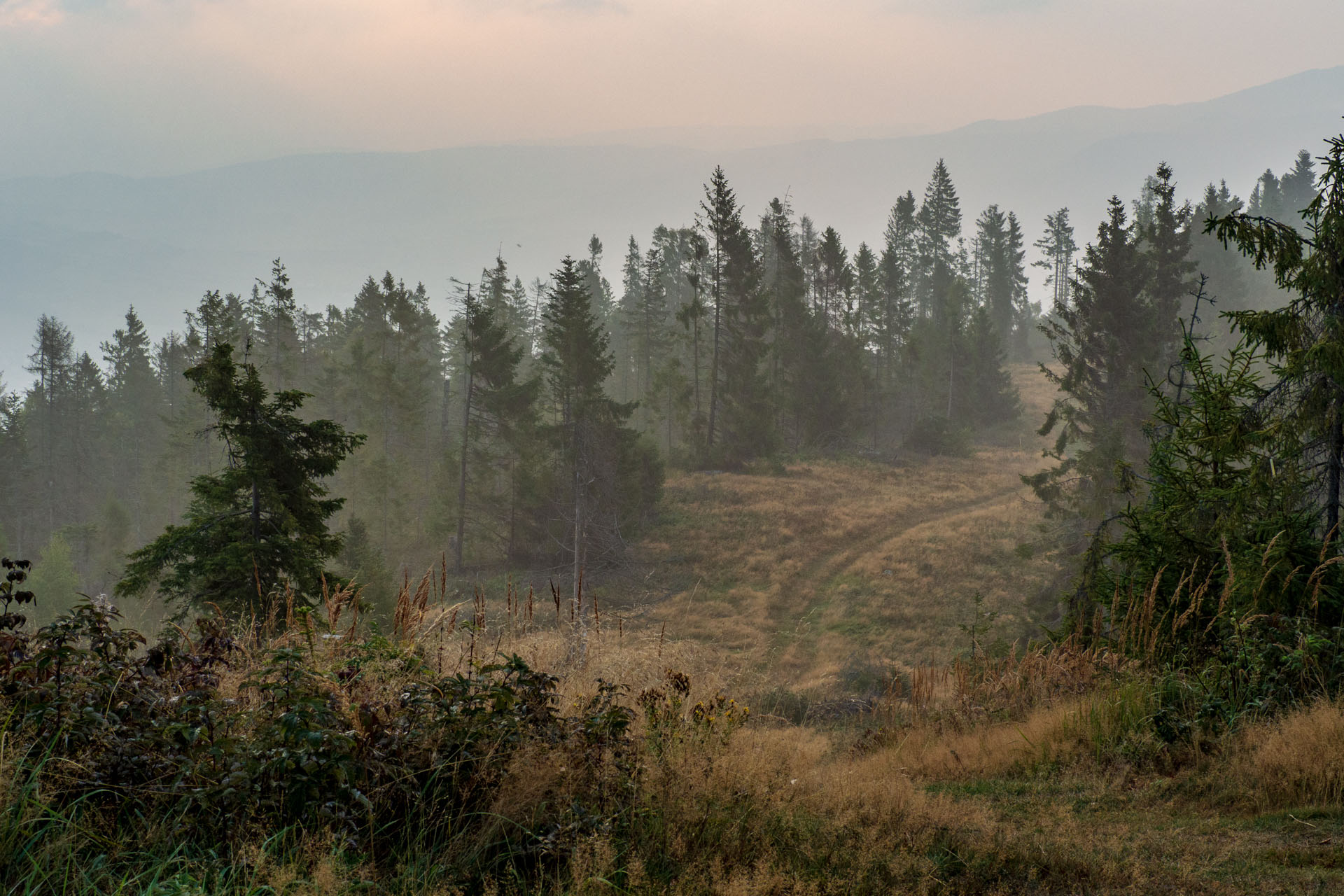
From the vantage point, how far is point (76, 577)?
4016 cm

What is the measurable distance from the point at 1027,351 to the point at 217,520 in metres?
85.6

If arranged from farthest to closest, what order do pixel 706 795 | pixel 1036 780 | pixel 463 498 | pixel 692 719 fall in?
1. pixel 463 498
2. pixel 1036 780
3. pixel 692 719
4. pixel 706 795

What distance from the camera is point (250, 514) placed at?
12961mm

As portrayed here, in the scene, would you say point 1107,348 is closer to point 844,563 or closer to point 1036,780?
point 844,563

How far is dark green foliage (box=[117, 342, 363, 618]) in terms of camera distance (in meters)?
12.2

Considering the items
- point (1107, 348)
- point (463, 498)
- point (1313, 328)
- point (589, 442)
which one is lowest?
point (463, 498)

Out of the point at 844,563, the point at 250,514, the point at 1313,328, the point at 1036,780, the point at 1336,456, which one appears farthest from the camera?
the point at 844,563

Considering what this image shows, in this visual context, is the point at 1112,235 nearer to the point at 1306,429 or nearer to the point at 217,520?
the point at 1306,429

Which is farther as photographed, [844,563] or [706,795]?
[844,563]

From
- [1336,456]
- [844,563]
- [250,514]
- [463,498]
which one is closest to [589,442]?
[463,498]

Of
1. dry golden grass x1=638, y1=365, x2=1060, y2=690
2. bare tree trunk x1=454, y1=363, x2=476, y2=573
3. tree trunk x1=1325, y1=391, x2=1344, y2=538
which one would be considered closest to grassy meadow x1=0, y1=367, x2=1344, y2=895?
tree trunk x1=1325, y1=391, x2=1344, y2=538

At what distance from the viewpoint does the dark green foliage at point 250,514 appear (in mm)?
12250

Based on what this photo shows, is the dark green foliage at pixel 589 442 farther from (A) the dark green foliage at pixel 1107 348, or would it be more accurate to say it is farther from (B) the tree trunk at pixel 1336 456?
(B) the tree trunk at pixel 1336 456

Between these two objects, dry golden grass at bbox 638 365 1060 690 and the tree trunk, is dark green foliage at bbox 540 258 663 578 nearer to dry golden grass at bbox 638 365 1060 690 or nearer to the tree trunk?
dry golden grass at bbox 638 365 1060 690
